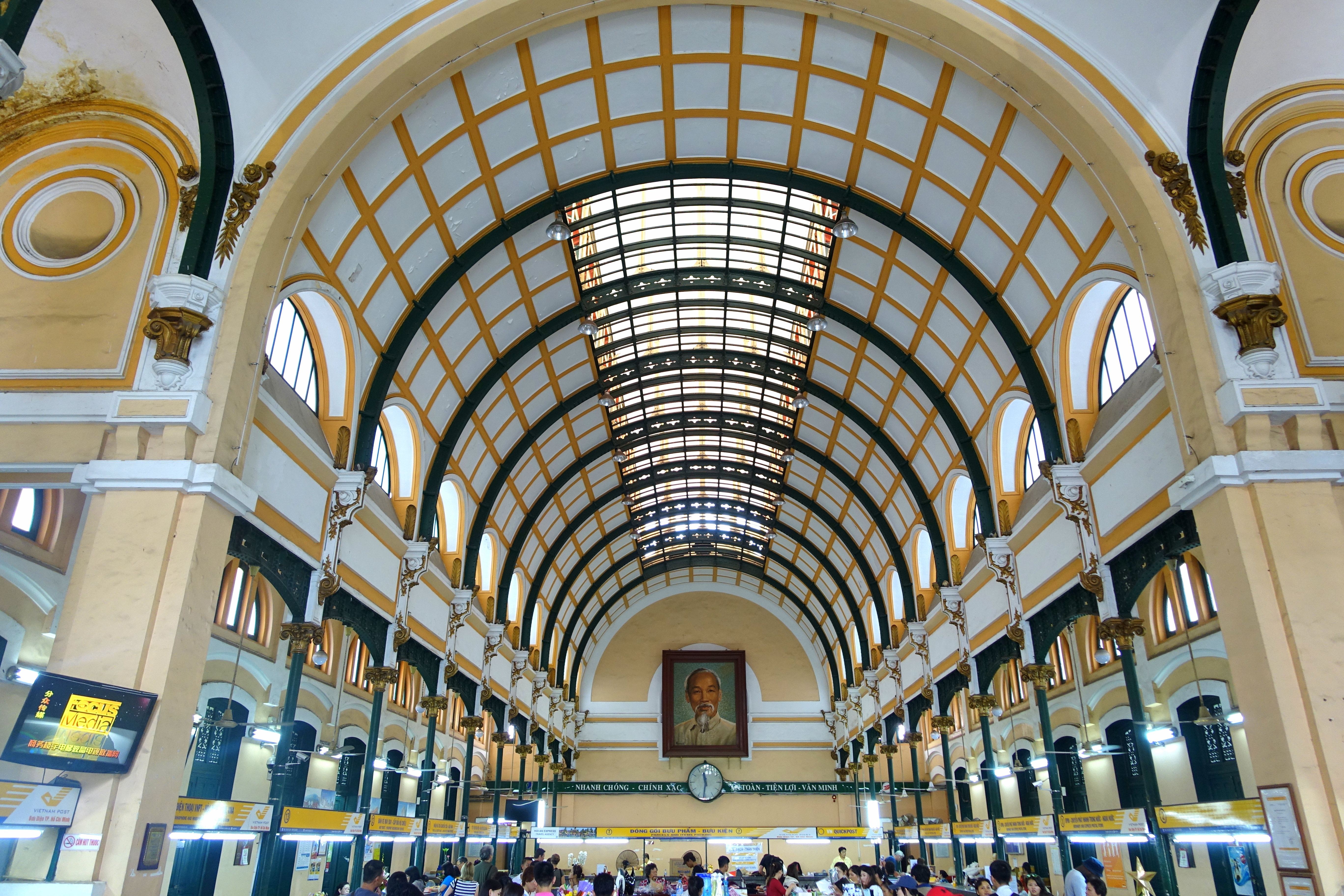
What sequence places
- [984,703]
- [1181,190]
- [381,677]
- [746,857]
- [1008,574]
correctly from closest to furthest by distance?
[1181,190]
[381,677]
[1008,574]
[984,703]
[746,857]

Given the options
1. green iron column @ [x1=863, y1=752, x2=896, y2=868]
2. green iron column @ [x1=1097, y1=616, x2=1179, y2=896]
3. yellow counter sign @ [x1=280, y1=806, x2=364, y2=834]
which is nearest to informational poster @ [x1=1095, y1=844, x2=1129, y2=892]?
green iron column @ [x1=1097, y1=616, x2=1179, y2=896]

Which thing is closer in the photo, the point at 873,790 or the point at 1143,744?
the point at 1143,744

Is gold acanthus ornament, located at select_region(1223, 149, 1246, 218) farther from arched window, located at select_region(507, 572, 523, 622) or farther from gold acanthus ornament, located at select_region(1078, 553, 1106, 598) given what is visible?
arched window, located at select_region(507, 572, 523, 622)

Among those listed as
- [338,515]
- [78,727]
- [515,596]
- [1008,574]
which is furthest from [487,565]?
[78,727]

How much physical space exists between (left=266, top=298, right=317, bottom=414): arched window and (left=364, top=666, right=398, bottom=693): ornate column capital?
Answer: 5.96 m

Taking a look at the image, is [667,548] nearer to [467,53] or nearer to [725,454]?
[725,454]

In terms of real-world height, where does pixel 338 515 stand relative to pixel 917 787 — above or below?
above

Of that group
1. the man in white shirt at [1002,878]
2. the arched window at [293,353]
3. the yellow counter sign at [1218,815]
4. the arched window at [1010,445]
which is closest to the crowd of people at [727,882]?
the man in white shirt at [1002,878]

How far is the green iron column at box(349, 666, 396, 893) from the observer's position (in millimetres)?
16844

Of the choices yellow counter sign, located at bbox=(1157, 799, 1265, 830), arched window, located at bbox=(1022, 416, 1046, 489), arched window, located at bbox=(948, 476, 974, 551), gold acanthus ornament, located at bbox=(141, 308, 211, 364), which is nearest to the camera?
yellow counter sign, located at bbox=(1157, 799, 1265, 830)

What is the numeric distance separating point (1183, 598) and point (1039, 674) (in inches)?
154

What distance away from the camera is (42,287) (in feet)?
41.2

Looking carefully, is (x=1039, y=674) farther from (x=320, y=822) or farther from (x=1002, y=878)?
(x=320, y=822)

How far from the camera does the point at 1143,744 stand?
45.5 feet
